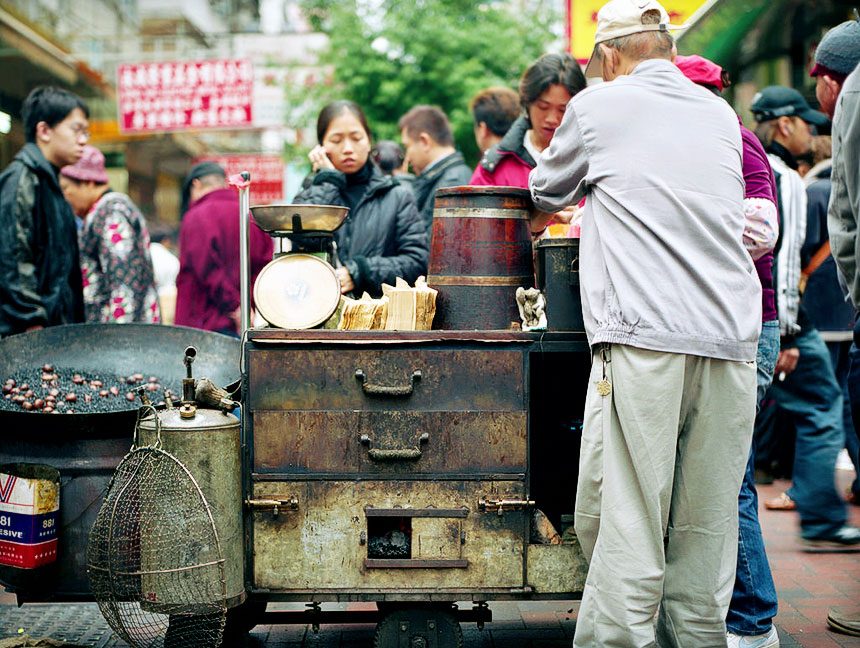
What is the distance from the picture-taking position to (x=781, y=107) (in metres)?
5.83

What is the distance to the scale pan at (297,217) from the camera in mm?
3635

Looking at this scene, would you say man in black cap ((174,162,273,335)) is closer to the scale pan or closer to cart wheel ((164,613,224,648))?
the scale pan

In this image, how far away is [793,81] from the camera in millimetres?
9734

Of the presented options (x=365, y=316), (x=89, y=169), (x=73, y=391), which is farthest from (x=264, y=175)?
(x=365, y=316)

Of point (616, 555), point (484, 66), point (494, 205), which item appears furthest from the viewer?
point (484, 66)

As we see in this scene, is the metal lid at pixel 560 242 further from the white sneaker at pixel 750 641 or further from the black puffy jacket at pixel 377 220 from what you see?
the white sneaker at pixel 750 641

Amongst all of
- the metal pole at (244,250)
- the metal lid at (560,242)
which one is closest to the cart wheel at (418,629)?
the metal pole at (244,250)

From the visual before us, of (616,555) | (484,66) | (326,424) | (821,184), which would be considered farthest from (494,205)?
(484,66)

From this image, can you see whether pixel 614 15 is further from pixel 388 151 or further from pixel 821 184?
pixel 388 151

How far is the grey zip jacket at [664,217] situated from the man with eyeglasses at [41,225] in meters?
3.19

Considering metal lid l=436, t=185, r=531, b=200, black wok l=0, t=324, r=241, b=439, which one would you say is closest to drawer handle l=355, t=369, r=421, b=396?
metal lid l=436, t=185, r=531, b=200

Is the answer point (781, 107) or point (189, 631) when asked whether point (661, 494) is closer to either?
point (189, 631)

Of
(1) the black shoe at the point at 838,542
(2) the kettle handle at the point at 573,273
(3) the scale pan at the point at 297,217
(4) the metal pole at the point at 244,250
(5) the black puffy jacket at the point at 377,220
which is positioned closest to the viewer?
(2) the kettle handle at the point at 573,273

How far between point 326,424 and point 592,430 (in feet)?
2.79
